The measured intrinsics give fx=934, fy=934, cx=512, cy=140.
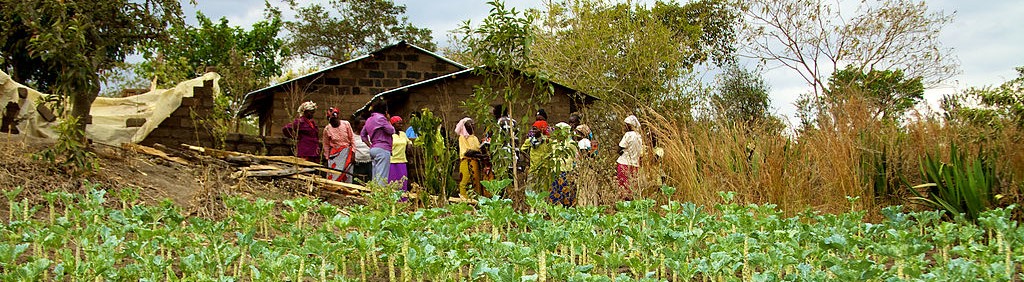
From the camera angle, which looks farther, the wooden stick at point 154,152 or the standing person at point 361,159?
the standing person at point 361,159

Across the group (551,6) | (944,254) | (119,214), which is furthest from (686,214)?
(551,6)

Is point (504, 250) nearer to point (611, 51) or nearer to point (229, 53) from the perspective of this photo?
point (611, 51)

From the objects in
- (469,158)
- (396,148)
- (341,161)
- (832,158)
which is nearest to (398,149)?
(396,148)

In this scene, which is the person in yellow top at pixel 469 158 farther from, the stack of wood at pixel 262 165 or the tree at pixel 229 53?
the tree at pixel 229 53

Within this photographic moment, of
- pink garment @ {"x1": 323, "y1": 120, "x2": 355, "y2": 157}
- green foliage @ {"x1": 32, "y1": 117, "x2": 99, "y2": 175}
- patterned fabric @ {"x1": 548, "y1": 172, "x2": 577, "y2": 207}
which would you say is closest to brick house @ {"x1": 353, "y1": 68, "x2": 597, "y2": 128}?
pink garment @ {"x1": 323, "y1": 120, "x2": 355, "y2": 157}

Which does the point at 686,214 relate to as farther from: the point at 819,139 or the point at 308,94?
the point at 308,94

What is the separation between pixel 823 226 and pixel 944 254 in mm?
787

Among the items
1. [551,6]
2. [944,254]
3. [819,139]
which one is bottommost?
[944,254]

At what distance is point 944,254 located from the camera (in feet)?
17.9

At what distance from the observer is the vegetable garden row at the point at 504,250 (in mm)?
4207

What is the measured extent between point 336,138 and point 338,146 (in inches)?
4.2

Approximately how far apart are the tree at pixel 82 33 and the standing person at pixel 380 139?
240 cm

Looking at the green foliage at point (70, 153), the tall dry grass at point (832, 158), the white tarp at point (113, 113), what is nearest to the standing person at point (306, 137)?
the white tarp at point (113, 113)

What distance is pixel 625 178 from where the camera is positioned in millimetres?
9625
